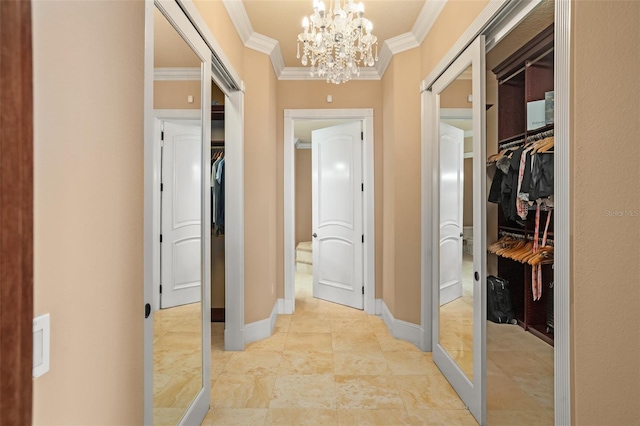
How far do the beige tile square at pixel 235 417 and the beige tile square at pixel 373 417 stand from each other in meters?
0.49

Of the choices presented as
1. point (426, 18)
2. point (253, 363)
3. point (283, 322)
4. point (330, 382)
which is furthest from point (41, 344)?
point (426, 18)

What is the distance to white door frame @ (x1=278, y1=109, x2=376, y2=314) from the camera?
12.8 feet

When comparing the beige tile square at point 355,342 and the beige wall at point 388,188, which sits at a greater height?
the beige wall at point 388,188

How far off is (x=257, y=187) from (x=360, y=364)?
5.94 feet

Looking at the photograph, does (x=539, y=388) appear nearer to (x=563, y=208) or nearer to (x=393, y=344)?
(x=393, y=344)

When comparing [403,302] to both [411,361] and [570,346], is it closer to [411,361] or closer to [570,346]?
[411,361]

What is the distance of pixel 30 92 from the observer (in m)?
0.58

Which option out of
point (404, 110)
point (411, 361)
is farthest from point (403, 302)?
point (404, 110)

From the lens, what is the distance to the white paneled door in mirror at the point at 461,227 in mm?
1999

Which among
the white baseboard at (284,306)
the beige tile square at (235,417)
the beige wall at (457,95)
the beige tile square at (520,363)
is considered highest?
the beige wall at (457,95)

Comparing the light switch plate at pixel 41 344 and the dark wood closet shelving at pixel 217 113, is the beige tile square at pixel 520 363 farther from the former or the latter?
the dark wood closet shelving at pixel 217 113

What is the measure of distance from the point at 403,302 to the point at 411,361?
58cm

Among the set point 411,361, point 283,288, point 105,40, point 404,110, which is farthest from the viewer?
point 283,288

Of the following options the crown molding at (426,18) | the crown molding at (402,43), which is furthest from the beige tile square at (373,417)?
the crown molding at (402,43)
